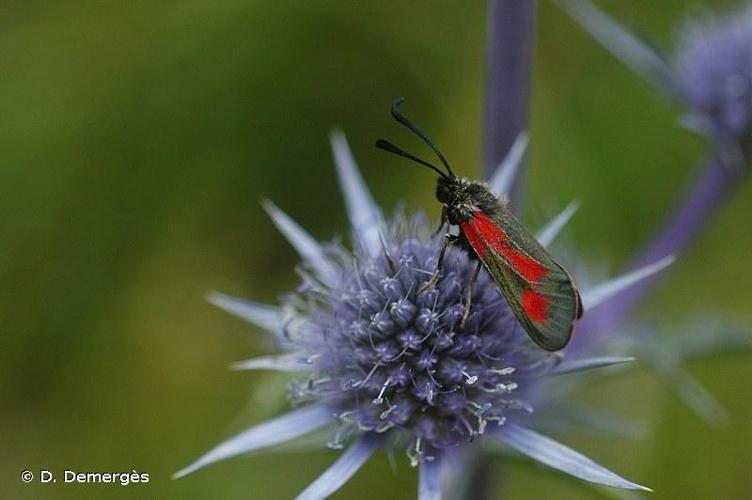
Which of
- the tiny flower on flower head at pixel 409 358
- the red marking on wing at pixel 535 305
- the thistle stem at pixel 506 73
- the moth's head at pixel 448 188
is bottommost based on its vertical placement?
the red marking on wing at pixel 535 305

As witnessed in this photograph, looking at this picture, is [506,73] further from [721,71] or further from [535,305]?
[721,71]

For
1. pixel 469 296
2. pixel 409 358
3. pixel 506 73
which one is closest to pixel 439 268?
pixel 469 296

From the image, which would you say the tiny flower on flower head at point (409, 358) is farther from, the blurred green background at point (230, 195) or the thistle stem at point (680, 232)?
the blurred green background at point (230, 195)

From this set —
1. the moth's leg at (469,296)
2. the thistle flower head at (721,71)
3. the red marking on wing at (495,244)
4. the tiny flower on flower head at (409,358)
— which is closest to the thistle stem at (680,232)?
the thistle flower head at (721,71)

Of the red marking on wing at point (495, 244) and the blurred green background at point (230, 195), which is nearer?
the red marking on wing at point (495, 244)

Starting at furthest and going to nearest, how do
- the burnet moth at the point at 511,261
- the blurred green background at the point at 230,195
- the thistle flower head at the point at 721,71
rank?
1. the blurred green background at the point at 230,195
2. the thistle flower head at the point at 721,71
3. the burnet moth at the point at 511,261

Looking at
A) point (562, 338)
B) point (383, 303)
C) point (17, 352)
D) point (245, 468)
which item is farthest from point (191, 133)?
point (562, 338)
